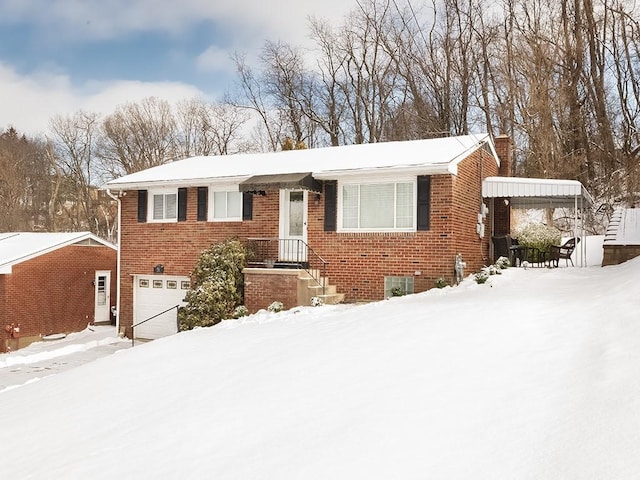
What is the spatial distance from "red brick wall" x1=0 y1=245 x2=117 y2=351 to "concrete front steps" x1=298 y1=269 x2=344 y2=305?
36.8ft

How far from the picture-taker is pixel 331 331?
8.19m

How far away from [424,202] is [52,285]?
14.3m

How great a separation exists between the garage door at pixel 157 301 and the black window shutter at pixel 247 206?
8.86ft

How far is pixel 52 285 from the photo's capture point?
19.5 meters

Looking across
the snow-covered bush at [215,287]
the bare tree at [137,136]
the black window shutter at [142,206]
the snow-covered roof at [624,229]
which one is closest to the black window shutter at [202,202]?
the snow-covered bush at [215,287]

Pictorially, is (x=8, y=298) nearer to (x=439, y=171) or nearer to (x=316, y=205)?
(x=316, y=205)

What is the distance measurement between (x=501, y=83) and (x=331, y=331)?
22.4 meters

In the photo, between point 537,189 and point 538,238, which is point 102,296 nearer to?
point 538,238

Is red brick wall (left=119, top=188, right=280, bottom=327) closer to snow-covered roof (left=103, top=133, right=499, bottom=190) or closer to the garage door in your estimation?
the garage door


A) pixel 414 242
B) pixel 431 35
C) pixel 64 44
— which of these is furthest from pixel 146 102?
pixel 414 242

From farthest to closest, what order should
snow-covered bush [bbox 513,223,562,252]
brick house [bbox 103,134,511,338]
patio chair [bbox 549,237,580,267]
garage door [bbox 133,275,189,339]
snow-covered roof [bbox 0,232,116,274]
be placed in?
snow-covered roof [bbox 0,232,116,274] < snow-covered bush [bbox 513,223,562,252] < garage door [bbox 133,275,189,339] < patio chair [bbox 549,237,580,267] < brick house [bbox 103,134,511,338]

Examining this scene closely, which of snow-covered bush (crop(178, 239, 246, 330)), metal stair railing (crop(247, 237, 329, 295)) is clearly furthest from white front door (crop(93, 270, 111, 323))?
metal stair railing (crop(247, 237, 329, 295))

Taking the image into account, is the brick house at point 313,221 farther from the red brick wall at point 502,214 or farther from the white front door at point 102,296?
the white front door at point 102,296

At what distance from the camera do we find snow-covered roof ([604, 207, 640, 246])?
44.8 feet
